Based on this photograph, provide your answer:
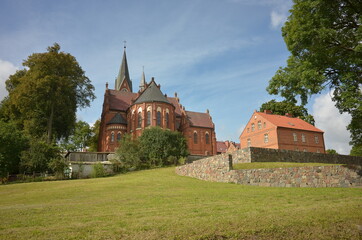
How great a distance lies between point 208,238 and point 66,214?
5.01 meters

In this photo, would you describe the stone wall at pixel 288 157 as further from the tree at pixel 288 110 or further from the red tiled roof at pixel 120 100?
the red tiled roof at pixel 120 100

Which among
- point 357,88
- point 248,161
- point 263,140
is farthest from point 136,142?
point 357,88

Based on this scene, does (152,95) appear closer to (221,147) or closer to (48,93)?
(48,93)

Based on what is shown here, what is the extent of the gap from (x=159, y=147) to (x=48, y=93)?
1818 centimetres

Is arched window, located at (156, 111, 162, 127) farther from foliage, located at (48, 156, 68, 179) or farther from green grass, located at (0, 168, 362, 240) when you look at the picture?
green grass, located at (0, 168, 362, 240)

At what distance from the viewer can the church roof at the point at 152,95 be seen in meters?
52.1

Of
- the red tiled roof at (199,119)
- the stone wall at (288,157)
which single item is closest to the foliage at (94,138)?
the red tiled roof at (199,119)

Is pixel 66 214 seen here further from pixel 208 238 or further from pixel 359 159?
pixel 359 159

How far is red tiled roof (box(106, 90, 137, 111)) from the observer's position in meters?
55.7

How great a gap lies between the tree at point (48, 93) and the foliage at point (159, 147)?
42.1ft

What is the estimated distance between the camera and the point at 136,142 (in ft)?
119

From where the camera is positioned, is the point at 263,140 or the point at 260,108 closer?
the point at 263,140

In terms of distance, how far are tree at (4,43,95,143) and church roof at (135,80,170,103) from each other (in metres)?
11.1

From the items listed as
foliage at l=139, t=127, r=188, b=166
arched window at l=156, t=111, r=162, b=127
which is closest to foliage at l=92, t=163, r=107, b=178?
foliage at l=139, t=127, r=188, b=166
